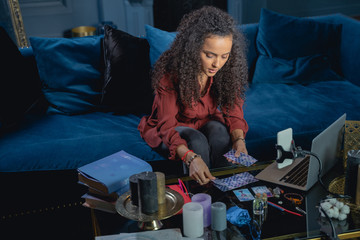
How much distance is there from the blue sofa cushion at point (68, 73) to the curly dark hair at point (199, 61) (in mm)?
599

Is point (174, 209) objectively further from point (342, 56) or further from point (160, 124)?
point (342, 56)

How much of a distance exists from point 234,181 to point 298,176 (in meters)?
0.26

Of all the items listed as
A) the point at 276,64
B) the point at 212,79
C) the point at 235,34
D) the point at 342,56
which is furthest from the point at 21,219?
the point at 342,56

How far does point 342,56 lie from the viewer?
2.67 metres

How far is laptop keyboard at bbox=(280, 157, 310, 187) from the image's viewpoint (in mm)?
1475

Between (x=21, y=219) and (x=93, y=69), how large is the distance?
936 millimetres

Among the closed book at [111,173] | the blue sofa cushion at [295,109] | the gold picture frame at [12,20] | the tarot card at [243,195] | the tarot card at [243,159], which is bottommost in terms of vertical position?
the blue sofa cushion at [295,109]

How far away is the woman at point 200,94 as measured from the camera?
1642 millimetres

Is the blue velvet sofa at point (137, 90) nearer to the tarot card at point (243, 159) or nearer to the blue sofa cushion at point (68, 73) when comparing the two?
the blue sofa cushion at point (68, 73)

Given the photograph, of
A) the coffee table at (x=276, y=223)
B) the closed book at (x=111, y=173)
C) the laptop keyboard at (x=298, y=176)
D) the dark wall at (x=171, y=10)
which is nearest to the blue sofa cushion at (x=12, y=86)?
the closed book at (x=111, y=173)

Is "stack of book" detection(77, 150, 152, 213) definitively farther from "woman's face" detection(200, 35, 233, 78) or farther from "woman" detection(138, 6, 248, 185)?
"woman's face" detection(200, 35, 233, 78)

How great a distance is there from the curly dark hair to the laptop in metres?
0.47

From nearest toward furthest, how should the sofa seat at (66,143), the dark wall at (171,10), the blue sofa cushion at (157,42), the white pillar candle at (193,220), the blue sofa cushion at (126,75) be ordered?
the white pillar candle at (193,220) → the sofa seat at (66,143) → the blue sofa cushion at (126,75) → the blue sofa cushion at (157,42) → the dark wall at (171,10)

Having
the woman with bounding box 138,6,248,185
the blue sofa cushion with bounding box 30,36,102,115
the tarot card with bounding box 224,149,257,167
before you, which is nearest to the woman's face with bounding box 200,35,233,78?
the woman with bounding box 138,6,248,185
